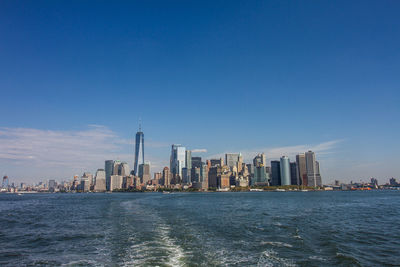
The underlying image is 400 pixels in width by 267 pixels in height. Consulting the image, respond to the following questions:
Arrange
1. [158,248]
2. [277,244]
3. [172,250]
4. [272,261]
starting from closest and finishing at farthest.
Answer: [272,261]
[172,250]
[158,248]
[277,244]

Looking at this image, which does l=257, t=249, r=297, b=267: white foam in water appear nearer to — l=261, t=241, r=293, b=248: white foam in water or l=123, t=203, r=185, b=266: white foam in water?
l=261, t=241, r=293, b=248: white foam in water

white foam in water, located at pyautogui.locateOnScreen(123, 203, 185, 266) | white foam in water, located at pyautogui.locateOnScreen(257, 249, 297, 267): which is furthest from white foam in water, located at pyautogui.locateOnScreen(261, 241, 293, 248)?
white foam in water, located at pyautogui.locateOnScreen(123, 203, 185, 266)

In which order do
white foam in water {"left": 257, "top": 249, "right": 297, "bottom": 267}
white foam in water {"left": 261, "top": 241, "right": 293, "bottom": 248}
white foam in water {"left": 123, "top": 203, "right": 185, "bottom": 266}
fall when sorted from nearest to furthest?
white foam in water {"left": 257, "top": 249, "right": 297, "bottom": 267}
white foam in water {"left": 123, "top": 203, "right": 185, "bottom": 266}
white foam in water {"left": 261, "top": 241, "right": 293, "bottom": 248}

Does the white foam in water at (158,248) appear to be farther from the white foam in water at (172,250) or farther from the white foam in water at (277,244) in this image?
the white foam in water at (277,244)

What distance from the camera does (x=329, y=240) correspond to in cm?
2608

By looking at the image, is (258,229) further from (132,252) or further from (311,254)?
(132,252)

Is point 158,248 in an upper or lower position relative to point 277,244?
upper

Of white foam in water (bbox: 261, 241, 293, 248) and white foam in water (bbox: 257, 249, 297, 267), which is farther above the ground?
white foam in water (bbox: 257, 249, 297, 267)

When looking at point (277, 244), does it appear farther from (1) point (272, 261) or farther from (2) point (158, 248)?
(2) point (158, 248)

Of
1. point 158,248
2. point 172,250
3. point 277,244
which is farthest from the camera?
point 277,244

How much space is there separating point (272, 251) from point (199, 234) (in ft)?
32.8

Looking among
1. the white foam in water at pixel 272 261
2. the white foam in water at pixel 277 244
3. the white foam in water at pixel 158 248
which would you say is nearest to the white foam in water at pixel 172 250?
the white foam in water at pixel 158 248

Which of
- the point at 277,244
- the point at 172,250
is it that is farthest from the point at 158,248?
the point at 277,244

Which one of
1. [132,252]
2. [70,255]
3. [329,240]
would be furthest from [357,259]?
[70,255]
